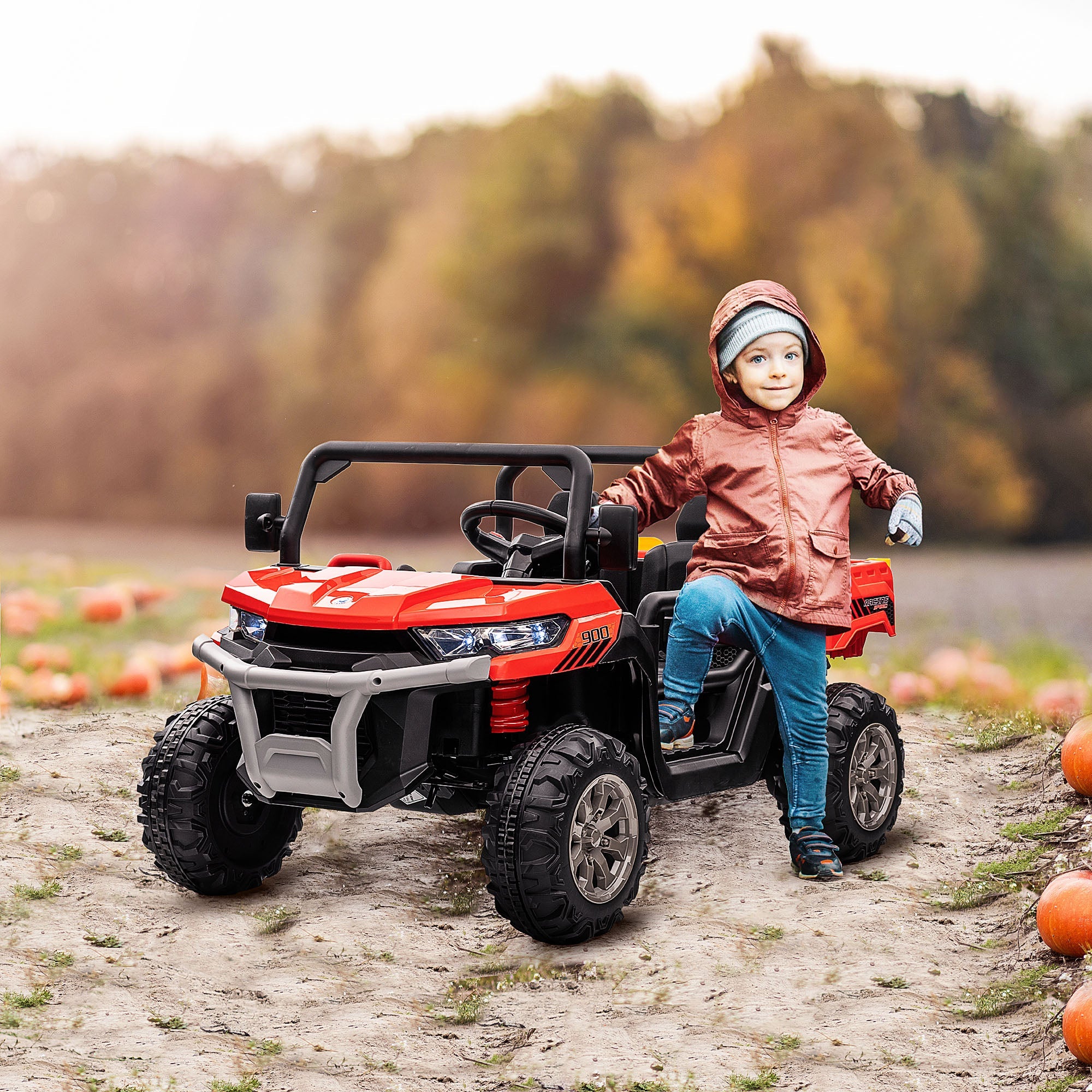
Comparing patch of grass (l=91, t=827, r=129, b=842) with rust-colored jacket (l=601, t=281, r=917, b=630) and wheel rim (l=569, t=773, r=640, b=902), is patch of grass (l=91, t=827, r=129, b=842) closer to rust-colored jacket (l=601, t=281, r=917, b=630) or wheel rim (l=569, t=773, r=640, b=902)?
wheel rim (l=569, t=773, r=640, b=902)

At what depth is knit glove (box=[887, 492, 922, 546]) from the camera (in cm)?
409

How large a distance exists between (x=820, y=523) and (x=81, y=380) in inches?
371

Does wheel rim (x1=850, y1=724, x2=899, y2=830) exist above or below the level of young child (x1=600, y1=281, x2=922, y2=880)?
below

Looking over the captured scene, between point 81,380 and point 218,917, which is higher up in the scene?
point 81,380

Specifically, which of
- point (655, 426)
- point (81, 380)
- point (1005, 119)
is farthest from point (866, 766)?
point (81, 380)

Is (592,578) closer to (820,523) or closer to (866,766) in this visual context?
(820,523)

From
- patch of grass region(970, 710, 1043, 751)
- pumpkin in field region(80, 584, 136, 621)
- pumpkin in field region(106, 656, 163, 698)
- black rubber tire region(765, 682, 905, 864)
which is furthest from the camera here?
pumpkin in field region(80, 584, 136, 621)

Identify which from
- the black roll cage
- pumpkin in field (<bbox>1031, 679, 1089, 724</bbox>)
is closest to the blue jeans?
the black roll cage

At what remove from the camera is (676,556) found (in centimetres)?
494

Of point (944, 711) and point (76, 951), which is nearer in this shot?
point (76, 951)

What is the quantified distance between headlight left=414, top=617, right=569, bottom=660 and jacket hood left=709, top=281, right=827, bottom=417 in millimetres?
898

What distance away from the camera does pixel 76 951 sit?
398 centimetres

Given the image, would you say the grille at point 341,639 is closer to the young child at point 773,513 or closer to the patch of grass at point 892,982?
the young child at point 773,513

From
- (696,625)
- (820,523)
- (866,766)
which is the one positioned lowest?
(866,766)
